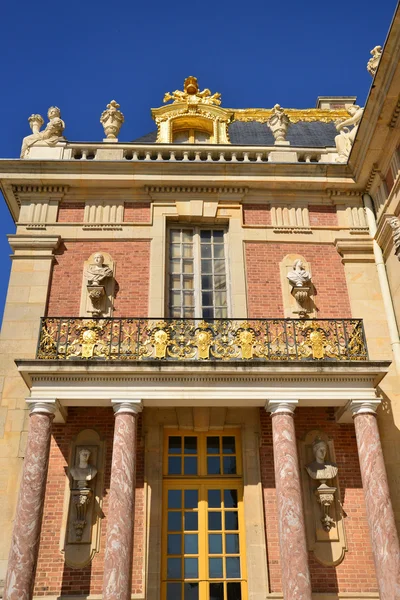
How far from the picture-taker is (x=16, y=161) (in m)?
12.3

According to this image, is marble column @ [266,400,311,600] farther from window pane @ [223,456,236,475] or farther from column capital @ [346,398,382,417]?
window pane @ [223,456,236,475]

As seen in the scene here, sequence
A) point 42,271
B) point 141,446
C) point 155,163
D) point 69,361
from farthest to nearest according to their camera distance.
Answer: point 155,163
point 42,271
point 141,446
point 69,361

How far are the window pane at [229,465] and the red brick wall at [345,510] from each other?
541mm

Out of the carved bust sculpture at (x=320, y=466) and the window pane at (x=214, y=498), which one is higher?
the carved bust sculpture at (x=320, y=466)

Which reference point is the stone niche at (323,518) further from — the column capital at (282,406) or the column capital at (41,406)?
the column capital at (41,406)

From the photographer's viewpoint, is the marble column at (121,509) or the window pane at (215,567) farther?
the window pane at (215,567)

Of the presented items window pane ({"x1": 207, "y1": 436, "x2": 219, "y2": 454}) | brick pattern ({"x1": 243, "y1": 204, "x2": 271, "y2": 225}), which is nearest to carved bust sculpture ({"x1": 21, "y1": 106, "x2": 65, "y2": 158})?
brick pattern ({"x1": 243, "y1": 204, "x2": 271, "y2": 225})

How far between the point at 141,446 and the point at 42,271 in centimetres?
399

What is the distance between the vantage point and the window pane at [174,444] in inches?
412

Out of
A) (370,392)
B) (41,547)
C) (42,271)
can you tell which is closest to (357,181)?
(370,392)

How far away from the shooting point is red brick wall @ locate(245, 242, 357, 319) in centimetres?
1154

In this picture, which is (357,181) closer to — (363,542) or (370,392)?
(370,392)

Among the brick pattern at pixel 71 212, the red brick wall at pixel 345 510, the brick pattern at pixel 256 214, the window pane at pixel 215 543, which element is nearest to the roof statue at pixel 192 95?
the brick pattern at pixel 256 214

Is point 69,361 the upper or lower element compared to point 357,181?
lower
